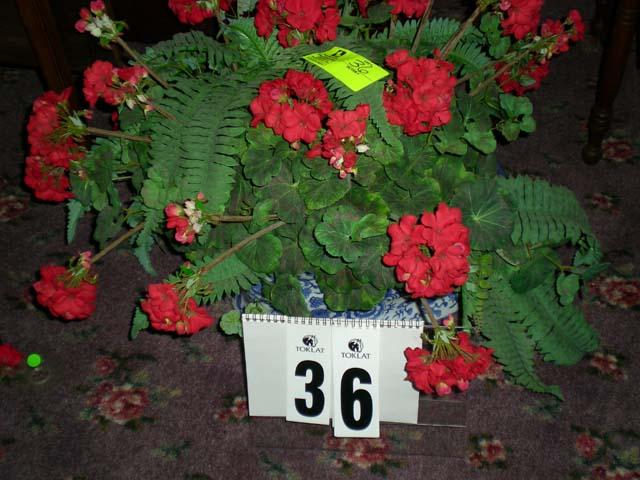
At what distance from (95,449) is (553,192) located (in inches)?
41.8

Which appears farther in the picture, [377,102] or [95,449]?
[95,449]

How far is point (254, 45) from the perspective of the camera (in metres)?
1.16

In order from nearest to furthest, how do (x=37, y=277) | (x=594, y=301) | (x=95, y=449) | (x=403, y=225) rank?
(x=403, y=225), (x=95, y=449), (x=594, y=301), (x=37, y=277)

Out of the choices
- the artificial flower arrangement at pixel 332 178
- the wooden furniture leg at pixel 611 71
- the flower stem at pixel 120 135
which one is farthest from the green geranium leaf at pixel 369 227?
the wooden furniture leg at pixel 611 71

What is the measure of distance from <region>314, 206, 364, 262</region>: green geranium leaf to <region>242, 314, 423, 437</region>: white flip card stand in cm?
13

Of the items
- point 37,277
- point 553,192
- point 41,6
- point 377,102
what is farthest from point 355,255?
point 41,6

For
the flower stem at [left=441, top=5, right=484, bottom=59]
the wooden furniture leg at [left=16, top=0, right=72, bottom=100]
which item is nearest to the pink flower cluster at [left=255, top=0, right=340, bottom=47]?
the flower stem at [left=441, top=5, right=484, bottom=59]

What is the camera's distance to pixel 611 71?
177 cm

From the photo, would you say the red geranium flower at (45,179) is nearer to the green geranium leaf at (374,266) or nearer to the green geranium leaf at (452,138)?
the green geranium leaf at (374,266)

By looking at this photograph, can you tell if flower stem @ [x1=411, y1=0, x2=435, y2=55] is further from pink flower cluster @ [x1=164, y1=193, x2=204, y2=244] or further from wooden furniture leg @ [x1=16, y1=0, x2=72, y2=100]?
wooden furniture leg @ [x1=16, y1=0, x2=72, y2=100]

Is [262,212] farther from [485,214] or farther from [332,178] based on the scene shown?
[485,214]

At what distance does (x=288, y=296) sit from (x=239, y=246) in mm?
133

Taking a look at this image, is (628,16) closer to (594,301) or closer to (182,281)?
(594,301)

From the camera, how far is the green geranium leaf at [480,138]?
42.7 inches
